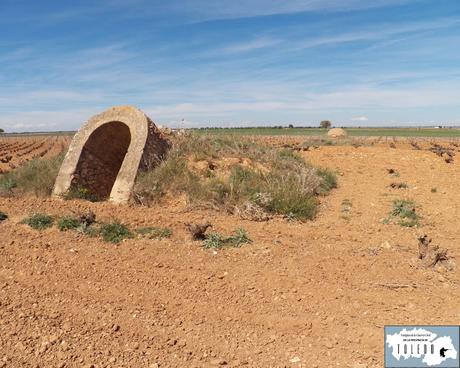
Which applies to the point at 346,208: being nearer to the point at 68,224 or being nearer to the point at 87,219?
the point at 87,219

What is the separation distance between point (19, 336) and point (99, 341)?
0.72 m

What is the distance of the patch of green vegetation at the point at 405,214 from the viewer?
7.90 metres

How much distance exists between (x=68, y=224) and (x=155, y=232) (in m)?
1.52

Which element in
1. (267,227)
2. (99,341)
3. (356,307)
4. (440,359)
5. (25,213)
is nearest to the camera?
(440,359)

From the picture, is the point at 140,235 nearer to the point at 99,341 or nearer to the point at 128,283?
the point at 128,283

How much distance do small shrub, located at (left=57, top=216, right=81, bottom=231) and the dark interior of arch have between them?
237cm

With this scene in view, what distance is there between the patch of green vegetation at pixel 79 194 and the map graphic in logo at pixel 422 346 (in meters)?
7.36

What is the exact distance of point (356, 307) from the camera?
461 centimetres

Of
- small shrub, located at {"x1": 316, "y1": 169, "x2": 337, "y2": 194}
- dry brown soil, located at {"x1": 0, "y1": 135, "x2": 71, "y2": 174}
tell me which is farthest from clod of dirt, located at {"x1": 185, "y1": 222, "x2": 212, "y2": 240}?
dry brown soil, located at {"x1": 0, "y1": 135, "x2": 71, "y2": 174}

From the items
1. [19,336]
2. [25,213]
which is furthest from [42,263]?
[25,213]

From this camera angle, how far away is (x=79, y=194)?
9594mm

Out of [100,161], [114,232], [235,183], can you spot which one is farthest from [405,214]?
[100,161]

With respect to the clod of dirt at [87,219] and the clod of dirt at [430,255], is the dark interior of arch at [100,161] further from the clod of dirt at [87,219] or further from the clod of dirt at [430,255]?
the clod of dirt at [430,255]

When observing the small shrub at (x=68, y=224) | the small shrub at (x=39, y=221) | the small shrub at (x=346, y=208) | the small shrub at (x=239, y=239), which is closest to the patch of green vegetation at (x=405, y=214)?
the small shrub at (x=346, y=208)
